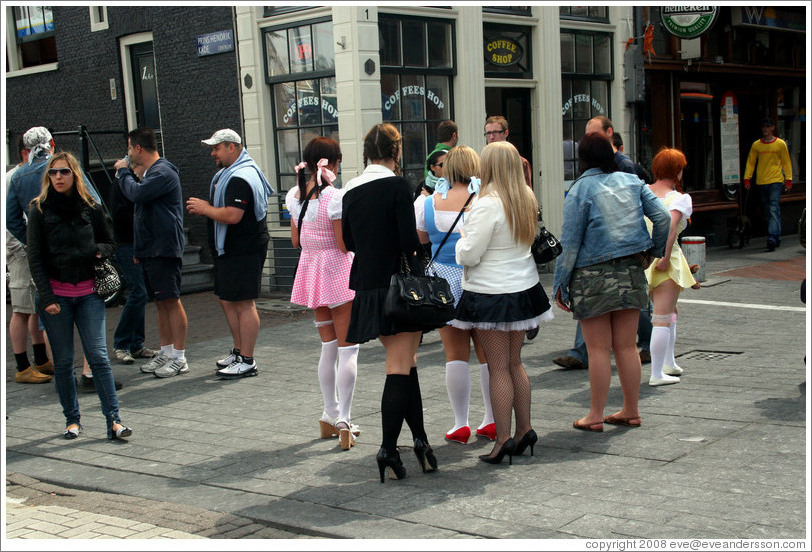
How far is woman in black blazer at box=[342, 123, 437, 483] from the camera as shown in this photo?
508 centimetres

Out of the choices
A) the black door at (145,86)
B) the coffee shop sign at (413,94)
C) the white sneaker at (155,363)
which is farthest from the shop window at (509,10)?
Answer: the white sneaker at (155,363)

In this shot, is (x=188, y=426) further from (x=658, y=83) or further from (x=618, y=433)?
(x=658, y=83)

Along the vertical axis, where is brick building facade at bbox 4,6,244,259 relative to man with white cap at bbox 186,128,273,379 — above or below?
above

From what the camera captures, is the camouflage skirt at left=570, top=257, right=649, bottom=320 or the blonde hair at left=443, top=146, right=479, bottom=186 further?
the camouflage skirt at left=570, top=257, right=649, bottom=320

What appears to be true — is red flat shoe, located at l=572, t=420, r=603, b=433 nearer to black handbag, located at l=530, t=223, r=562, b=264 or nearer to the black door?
black handbag, located at l=530, t=223, r=562, b=264

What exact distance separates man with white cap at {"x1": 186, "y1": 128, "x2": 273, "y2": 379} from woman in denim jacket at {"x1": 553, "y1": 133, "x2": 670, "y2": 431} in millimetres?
3022

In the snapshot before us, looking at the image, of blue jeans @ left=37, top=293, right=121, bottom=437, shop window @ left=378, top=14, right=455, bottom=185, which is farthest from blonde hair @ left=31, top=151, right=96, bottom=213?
shop window @ left=378, top=14, right=455, bottom=185

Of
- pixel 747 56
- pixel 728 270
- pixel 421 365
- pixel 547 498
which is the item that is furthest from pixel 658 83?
pixel 547 498

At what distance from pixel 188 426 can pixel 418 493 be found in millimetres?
2297

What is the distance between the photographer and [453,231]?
561cm

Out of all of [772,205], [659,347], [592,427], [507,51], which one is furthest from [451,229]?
[772,205]

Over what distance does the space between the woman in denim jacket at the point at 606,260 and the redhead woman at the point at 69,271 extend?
3.03 m

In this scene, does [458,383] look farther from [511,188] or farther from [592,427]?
[511,188]

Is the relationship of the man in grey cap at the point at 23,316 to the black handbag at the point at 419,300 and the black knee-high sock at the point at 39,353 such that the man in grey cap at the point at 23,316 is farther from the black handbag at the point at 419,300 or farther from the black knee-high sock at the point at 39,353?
the black handbag at the point at 419,300
